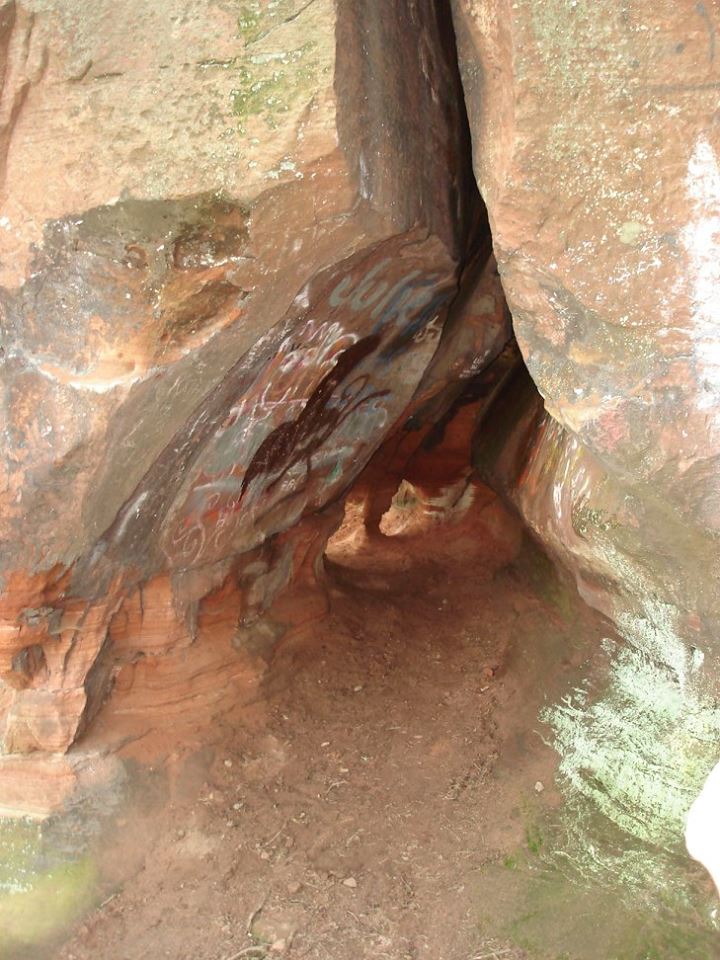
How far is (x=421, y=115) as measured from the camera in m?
3.07

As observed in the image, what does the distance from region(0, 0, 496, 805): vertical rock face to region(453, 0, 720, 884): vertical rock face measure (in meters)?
0.44

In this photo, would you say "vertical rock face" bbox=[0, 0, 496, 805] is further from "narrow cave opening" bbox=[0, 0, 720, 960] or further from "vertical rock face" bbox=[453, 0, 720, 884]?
"vertical rock face" bbox=[453, 0, 720, 884]

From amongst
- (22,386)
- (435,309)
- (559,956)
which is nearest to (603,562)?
(435,309)

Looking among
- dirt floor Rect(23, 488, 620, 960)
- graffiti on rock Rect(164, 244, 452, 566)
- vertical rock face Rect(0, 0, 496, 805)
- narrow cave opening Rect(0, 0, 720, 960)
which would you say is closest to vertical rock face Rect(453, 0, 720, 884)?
narrow cave opening Rect(0, 0, 720, 960)

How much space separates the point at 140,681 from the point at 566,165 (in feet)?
9.50

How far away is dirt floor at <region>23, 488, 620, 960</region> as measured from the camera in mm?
3549

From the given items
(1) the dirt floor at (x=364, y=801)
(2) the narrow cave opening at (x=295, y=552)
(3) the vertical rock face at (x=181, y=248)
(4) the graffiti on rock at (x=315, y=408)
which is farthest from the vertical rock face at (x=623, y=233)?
(1) the dirt floor at (x=364, y=801)

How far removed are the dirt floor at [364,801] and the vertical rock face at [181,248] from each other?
1.04 meters

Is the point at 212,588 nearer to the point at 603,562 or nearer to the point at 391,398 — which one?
the point at 391,398

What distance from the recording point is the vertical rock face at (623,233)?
2.20m

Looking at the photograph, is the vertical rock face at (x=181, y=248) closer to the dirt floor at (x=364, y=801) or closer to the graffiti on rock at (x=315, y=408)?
the graffiti on rock at (x=315, y=408)

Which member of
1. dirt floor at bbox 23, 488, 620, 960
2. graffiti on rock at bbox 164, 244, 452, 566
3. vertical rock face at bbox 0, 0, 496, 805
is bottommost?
dirt floor at bbox 23, 488, 620, 960

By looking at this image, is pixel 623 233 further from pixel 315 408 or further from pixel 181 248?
pixel 315 408

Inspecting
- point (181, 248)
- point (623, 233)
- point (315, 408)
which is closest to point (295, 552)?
point (315, 408)
